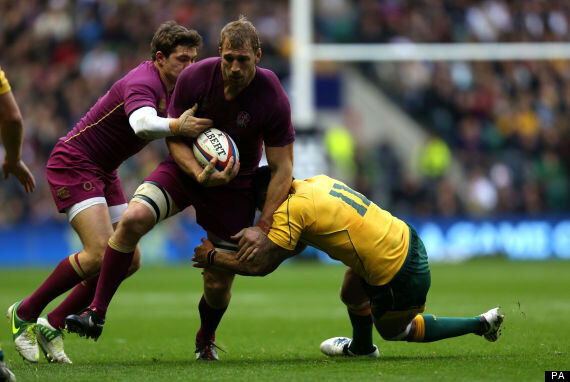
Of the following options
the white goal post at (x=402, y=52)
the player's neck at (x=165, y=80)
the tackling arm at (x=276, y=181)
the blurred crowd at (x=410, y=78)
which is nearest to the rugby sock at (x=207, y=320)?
the tackling arm at (x=276, y=181)

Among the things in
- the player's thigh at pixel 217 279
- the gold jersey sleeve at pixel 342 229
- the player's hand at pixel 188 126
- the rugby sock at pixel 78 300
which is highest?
the player's hand at pixel 188 126

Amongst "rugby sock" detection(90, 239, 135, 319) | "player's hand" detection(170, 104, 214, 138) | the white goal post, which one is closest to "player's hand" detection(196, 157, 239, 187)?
"player's hand" detection(170, 104, 214, 138)

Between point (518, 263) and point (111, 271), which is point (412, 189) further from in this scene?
point (111, 271)

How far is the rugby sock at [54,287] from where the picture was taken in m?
6.58

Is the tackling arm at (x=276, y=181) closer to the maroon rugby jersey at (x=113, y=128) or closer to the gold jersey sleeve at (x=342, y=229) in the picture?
the gold jersey sleeve at (x=342, y=229)

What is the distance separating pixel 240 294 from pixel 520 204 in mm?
8387

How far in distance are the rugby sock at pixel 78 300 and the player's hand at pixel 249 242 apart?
1372mm

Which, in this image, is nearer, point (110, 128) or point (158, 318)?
point (110, 128)

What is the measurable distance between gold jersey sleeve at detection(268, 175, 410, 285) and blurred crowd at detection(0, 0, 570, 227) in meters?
12.9

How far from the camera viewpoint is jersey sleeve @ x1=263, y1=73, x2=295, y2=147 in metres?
A: 6.16

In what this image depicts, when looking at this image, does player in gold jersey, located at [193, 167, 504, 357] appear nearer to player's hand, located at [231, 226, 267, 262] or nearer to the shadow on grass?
player's hand, located at [231, 226, 267, 262]

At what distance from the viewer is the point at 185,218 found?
1812 cm

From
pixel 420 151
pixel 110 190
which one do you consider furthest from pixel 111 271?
pixel 420 151

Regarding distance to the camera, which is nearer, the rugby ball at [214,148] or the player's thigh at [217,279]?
the rugby ball at [214,148]
